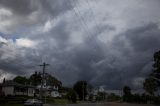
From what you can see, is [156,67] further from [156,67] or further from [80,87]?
[80,87]

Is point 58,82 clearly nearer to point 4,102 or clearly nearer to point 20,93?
point 20,93

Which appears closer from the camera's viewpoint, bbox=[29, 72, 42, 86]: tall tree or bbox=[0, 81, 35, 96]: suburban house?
bbox=[0, 81, 35, 96]: suburban house

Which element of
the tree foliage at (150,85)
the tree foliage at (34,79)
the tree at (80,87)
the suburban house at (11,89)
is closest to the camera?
the suburban house at (11,89)

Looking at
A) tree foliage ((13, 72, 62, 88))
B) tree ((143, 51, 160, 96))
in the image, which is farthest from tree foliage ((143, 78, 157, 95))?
tree foliage ((13, 72, 62, 88))

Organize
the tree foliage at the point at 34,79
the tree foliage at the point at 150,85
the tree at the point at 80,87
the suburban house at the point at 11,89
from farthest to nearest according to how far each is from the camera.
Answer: the tree foliage at the point at 34,79 < the tree at the point at 80,87 < the tree foliage at the point at 150,85 < the suburban house at the point at 11,89

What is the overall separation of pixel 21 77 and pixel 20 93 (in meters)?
55.3

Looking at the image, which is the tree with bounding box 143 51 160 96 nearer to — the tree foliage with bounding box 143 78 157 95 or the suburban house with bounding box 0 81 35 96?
the tree foliage with bounding box 143 78 157 95

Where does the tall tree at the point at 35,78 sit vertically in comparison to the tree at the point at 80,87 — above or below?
above

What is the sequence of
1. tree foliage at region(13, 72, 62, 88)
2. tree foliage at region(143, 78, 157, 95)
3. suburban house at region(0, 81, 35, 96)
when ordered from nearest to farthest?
suburban house at region(0, 81, 35, 96), tree foliage at region(143, 78, 157, 95), tree foliage at region(13, 72, 62, 88)

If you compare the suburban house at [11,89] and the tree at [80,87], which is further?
the tree at [80,87]

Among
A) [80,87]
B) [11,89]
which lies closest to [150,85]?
[80,87]

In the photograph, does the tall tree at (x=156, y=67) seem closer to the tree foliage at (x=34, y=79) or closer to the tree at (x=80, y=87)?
the tree at (x=80, y=87)

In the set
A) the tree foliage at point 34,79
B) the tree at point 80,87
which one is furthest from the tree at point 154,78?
the tree foliage at point 34,79

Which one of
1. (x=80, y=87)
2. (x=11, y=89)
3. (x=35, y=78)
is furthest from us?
(x=35, y=78)
